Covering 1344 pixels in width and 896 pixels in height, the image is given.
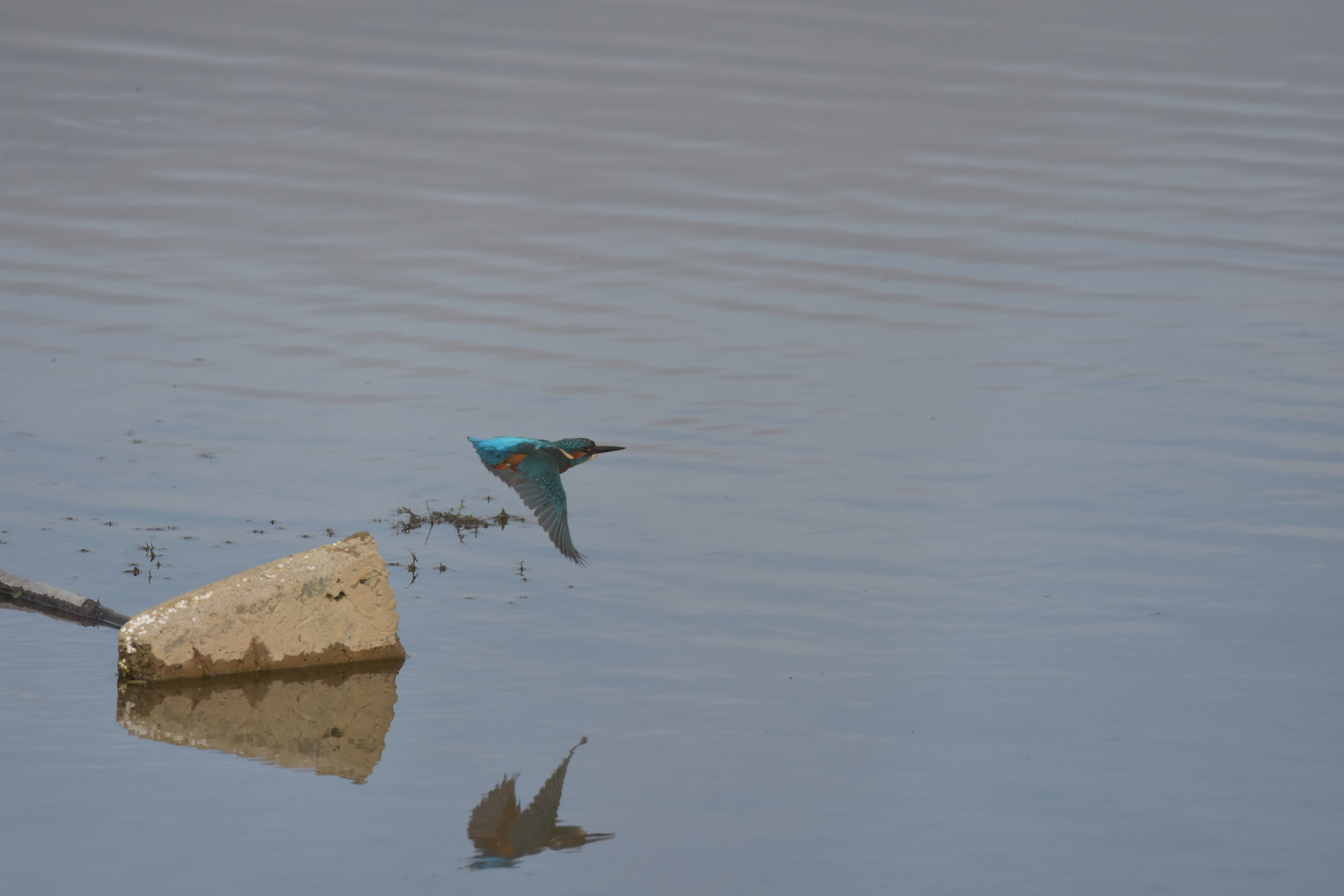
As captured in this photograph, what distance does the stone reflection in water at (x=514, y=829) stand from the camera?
5066 millimetres

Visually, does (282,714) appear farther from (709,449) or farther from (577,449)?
(709,449)

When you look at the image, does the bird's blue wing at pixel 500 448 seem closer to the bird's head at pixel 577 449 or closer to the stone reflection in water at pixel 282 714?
the bird's head at pixel 577 449

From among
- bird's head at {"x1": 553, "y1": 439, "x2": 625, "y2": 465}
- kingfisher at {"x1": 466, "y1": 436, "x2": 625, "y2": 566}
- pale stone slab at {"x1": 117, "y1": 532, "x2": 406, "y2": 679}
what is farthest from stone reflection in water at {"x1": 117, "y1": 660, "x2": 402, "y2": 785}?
bird's head at {"x1": 553, "y1": 439, "x2": 625, "y2": 465}

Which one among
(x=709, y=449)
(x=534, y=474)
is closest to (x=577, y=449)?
(x=534, y=474)

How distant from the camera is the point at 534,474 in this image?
6977mm

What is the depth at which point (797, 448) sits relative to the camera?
9281 mm

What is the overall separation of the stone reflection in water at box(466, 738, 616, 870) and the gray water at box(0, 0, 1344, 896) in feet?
0.18

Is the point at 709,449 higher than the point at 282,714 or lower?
higher

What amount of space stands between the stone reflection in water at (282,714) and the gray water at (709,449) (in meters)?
0.07

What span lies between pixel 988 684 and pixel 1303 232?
8746 millimetres

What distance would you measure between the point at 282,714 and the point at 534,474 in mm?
1514

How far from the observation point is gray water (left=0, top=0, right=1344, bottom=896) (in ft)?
17.5

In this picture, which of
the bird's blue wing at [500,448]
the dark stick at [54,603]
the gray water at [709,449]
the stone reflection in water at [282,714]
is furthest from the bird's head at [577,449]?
the dark stick at [54,603]

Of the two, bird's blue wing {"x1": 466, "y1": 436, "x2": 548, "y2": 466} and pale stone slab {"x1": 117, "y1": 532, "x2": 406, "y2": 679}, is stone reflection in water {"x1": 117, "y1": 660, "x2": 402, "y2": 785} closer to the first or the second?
pale stone slab {"x1": 117, "y1": 532, "x2": 406, "y2": 679}
